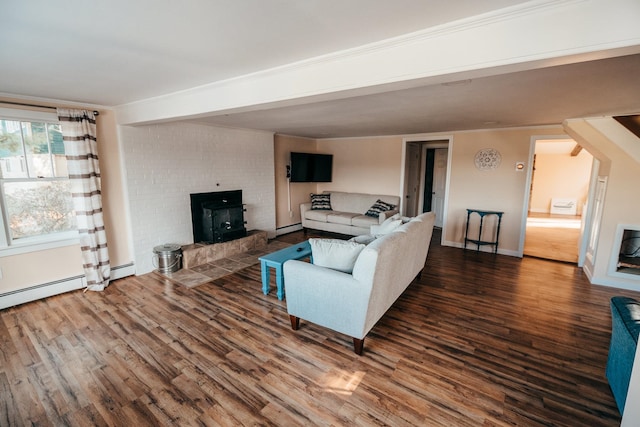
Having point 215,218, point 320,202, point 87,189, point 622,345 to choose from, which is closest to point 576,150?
point 320,202

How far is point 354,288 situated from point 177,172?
11.7 feet

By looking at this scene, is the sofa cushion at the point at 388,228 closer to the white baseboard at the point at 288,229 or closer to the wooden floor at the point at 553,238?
the white baseboard at the point at 288,229

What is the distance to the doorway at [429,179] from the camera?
707 centimetres

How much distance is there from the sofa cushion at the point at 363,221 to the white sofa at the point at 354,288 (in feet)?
9.75

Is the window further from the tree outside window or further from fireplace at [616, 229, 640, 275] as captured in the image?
fireplace at [616, 229, 640, 275]

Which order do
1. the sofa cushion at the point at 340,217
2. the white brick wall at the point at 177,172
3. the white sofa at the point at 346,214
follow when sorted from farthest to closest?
the sofa cushion at the point at 340,217 → the white sofa at the point at 346,214 → the white brick wall at the point at 177,172

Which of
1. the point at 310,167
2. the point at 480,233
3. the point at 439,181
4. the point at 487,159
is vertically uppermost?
the point at 487,159

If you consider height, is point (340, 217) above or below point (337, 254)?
below

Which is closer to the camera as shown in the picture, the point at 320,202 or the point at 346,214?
the point at 346,214

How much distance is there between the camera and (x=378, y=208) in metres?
6.22

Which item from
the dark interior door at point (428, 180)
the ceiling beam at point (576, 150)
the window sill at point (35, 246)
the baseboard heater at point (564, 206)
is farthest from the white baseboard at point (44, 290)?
the baseboard heater at point (564, 206)

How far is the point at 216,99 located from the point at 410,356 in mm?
2872

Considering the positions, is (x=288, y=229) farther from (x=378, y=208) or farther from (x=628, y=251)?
(x=628, y=251)

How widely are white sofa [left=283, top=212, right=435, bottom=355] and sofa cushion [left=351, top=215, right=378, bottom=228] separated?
297 cm
